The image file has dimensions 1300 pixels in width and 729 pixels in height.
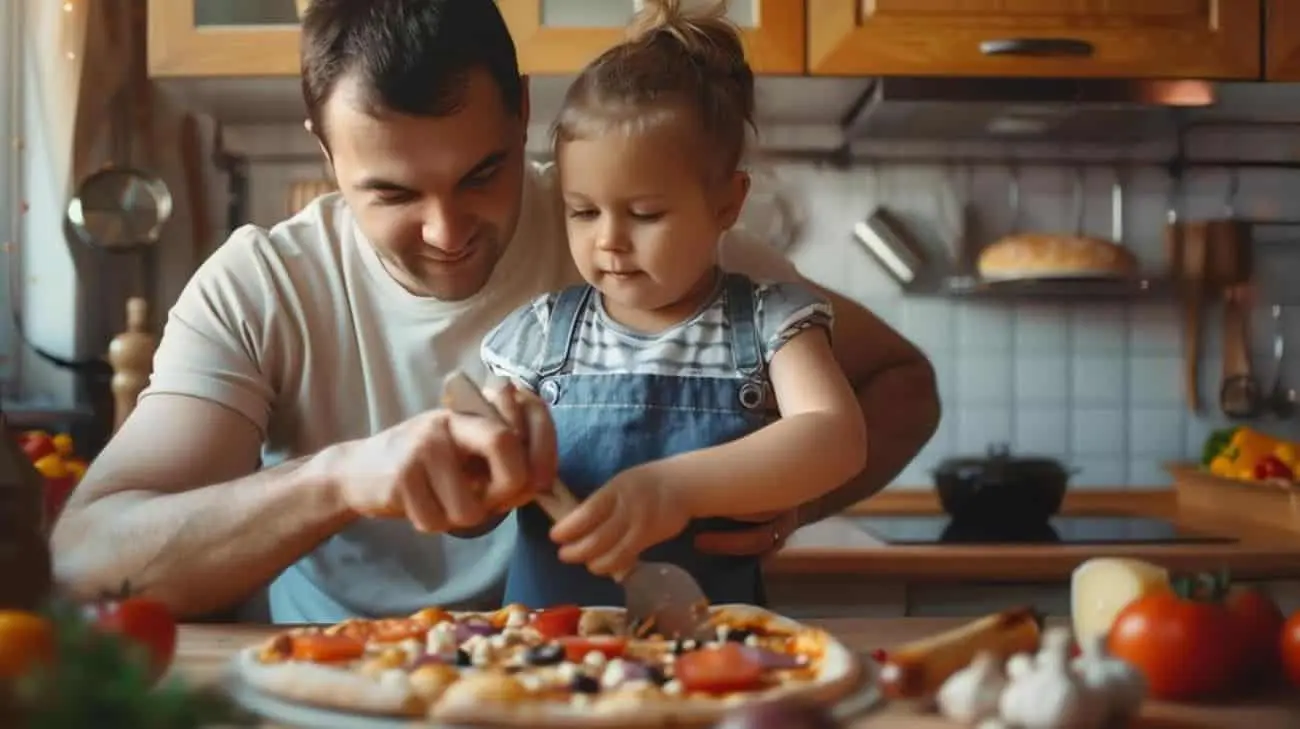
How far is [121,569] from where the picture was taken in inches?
42.7

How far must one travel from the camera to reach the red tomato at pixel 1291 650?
0.85 metres

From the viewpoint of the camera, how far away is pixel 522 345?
3.86 ft

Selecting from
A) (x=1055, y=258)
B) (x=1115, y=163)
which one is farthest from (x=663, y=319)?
(x=1115, y=163)

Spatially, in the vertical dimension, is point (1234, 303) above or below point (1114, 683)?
above

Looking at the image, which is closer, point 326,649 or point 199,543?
point 326,649

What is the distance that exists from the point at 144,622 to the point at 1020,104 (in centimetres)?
168

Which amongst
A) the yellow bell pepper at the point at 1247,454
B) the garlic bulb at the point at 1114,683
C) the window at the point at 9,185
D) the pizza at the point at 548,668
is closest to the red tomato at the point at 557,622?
the pizza at the point at 548,668

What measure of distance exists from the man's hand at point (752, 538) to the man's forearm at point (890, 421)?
29 centimetres

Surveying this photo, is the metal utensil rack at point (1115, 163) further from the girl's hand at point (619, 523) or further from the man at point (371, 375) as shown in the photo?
the girl's hand at point (619, 523)

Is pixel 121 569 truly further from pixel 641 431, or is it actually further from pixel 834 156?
pixel 834 156

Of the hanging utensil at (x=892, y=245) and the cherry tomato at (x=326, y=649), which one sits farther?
the hanging utensil at (x=892, y=245)

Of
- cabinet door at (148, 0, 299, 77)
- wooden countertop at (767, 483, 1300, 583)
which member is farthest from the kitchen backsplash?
cabinet door at (148, 0, 299, 77)

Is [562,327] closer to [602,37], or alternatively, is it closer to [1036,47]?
[602,37]

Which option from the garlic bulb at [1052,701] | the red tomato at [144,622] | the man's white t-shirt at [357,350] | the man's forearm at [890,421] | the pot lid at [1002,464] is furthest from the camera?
the pot lid at [1002,464]
